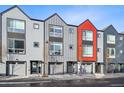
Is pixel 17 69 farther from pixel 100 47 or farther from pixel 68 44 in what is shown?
pixel 100 47

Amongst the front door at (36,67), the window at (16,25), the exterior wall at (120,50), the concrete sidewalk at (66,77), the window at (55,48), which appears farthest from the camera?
the exterior wall at (120,50)

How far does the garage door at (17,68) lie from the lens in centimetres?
1818

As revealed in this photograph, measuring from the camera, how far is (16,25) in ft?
61.7

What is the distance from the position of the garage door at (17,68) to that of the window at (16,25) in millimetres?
1764

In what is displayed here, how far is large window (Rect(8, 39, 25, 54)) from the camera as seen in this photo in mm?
19205

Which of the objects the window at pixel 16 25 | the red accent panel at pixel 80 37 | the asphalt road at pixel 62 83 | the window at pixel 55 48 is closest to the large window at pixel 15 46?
the window at pixel 16 25

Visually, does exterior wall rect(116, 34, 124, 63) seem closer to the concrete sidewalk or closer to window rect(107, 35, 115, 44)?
window rect(107, 35, 115, 44)

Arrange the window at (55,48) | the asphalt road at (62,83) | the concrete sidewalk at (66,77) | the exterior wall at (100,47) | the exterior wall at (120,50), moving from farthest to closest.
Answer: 1. the exterior wall at (120,50)
2. the exterior wall at (100,47)
3. the window at (55,48)
4. the concrete sidewalk at (66,77)
5. the asphalt road at (62,83)

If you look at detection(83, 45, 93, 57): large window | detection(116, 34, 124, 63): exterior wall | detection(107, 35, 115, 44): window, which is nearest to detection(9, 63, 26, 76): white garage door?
detection(83, 45, 93, 57): large window

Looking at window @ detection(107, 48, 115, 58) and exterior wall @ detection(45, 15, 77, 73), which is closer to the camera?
exterior wall @ detection(45, 15, 77, 73)

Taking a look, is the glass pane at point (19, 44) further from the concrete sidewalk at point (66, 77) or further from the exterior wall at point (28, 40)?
the concrete sidewalk at point (66, 77)
